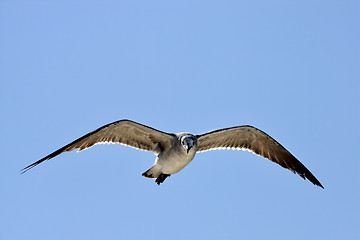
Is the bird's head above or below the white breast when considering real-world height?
above

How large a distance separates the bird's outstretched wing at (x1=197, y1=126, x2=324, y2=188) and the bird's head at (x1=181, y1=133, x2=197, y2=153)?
143cm

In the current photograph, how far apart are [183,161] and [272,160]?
11.9 ft

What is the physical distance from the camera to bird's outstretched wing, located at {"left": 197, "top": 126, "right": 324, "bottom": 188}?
1859 centimetres

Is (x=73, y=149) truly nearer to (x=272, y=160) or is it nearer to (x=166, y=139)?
(x=166, y=139)

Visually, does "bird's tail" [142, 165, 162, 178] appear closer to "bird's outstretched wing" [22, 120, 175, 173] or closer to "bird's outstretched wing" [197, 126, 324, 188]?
"bird's outstretched wing" [22, 120, 175, 173]

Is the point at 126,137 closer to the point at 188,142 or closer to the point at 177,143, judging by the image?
the point at 177,143

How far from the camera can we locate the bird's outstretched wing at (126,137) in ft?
54.4

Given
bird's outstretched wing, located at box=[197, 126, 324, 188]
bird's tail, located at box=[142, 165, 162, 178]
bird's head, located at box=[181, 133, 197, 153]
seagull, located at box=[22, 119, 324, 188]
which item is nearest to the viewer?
bird's head, located at box=[181, 133, 197, 153]

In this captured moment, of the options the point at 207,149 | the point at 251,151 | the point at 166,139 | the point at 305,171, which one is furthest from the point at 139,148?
the point at 305,171

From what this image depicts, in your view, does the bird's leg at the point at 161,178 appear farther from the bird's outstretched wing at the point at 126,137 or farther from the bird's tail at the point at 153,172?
the bird's outstretched wing at the point at 126,137

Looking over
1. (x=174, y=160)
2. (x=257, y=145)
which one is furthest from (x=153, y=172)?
(x=257, y=145)

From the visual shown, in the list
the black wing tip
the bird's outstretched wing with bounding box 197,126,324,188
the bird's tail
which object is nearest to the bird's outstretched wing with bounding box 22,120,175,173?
the bird's tail

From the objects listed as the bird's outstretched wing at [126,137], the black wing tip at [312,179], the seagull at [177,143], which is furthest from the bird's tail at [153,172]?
the black wing tip at [312,179]

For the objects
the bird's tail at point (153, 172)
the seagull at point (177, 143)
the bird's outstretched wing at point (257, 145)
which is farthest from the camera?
the bird's outstretched wing at point (257, 145)
